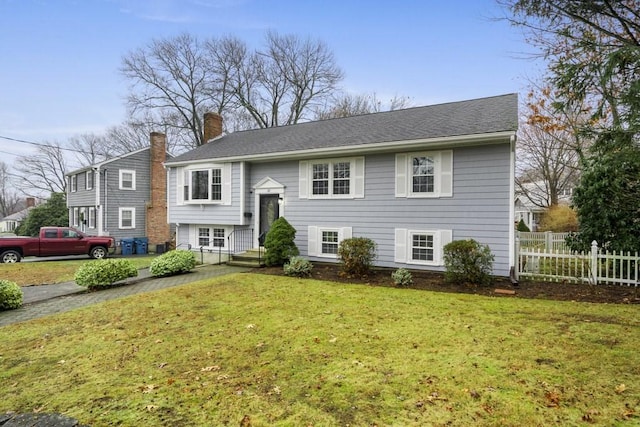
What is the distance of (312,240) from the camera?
12508 mm

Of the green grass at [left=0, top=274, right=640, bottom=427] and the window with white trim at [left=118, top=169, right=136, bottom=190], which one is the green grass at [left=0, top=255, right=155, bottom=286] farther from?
the window with white trim at [left=118, top=169, right=136, bottom=190]

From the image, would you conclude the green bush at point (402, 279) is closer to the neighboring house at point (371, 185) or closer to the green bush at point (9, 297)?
the neighboring house at point (371, 185)

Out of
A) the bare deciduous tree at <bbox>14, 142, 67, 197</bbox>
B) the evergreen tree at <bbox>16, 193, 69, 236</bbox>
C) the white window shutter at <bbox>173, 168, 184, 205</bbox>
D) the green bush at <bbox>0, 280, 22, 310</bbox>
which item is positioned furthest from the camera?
the bare deciduous tree at <bbox>14, 142, 67, 197</bbox>

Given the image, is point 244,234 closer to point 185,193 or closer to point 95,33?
point 185,193

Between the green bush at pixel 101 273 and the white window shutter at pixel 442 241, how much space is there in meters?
9.10

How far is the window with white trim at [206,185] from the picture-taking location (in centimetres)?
1390

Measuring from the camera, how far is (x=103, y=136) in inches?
1570

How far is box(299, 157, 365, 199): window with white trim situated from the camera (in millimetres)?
11641

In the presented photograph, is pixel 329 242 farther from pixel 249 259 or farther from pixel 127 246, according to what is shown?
pixel 127 246

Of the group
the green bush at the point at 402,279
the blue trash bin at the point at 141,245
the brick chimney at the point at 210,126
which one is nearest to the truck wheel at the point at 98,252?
the blue trash bin at the point at 141,245

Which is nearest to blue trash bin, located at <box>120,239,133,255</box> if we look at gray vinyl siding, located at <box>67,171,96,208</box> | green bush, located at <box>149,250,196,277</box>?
gray vinyl siding, located at <box>67,171,96,208</box>

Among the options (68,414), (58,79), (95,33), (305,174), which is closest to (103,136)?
(58,79)

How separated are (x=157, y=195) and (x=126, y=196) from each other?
184cm

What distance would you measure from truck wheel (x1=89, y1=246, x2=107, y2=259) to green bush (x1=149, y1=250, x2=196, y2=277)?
963cm
